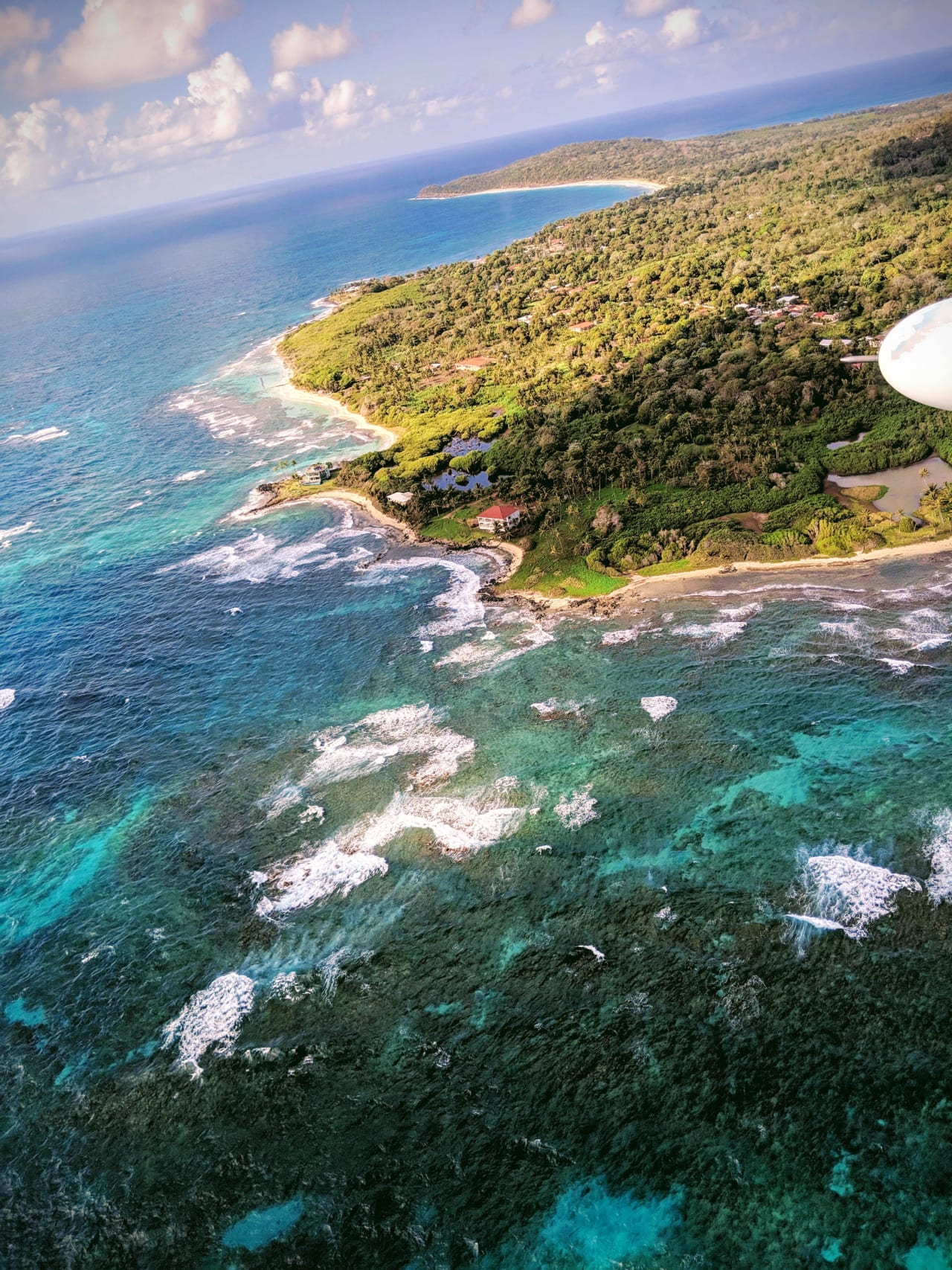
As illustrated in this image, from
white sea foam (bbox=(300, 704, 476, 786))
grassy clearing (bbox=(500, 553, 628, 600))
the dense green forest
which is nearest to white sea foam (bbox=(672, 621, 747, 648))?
grassy clearing (bbox=(500, 553, 628, 600))

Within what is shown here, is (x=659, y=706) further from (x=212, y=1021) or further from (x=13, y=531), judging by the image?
(x=13, y=531)

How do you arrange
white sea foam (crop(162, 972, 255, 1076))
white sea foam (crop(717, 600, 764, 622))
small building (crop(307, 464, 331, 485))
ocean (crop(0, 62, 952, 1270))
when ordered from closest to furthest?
ocean (crop(0, 62, 952, 1270)) < white sea foam (crop(162, 972, 255, 1076)) < white sea foam (crop(717, 600, 764, 622)) < small building (crop(307, 464, 331, 485))

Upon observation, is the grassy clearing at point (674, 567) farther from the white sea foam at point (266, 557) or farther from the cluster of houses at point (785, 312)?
the cluster of houses at point (785, 312)

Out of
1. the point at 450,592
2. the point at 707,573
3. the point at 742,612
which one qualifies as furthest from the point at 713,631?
the point at 450,592

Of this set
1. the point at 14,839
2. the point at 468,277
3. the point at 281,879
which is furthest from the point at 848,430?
the point at 468,277

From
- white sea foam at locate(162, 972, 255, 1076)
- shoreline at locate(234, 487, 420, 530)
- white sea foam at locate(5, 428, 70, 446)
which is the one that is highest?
white sea foam at locate(5, 428, 70, 446)

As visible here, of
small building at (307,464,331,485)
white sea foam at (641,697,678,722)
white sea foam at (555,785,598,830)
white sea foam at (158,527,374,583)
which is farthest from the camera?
small building at (307,464,331,485)

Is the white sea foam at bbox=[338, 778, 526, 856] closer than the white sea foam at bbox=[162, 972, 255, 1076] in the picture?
No

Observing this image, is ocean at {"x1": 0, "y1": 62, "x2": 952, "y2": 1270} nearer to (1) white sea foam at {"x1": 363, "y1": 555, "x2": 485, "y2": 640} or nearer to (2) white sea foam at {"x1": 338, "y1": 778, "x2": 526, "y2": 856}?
(2) white sea foam at {"x1": 338, "y1": 778, "x2": 526, "y2": 856}
